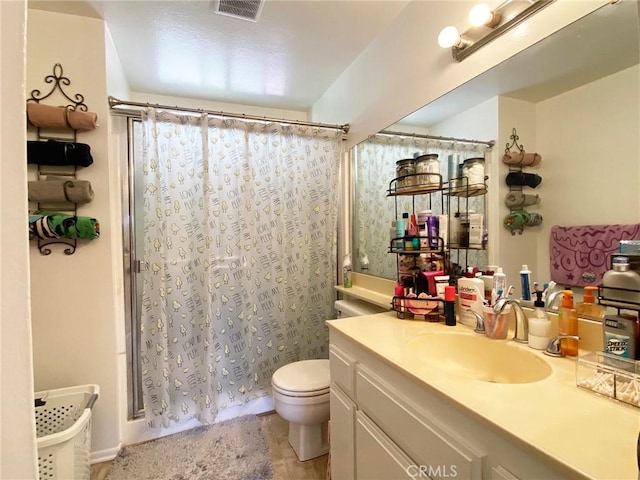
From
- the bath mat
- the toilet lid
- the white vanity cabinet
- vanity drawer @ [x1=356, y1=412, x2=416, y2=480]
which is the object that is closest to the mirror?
the white vanity cabinet

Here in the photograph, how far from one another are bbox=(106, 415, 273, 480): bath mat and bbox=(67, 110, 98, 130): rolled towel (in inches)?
69.8

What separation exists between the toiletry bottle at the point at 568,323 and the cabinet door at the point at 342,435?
706 mm

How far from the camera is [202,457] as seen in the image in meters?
1.69

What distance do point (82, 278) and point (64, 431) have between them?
28.5 inches

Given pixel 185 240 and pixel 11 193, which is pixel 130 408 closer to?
pixel 185 240

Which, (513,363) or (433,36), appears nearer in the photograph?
(513,363)

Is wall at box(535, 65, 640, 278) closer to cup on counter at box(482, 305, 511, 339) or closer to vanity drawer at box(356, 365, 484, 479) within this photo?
cup on counter at box(482, 305, 511, 339)

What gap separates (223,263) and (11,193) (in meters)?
1.70

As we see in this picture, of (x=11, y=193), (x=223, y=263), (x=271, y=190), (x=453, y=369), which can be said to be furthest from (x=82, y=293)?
(x=453, y=369)

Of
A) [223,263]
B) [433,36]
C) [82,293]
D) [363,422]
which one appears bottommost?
[363,422]

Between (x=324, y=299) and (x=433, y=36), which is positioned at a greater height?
(x=433, y=36)

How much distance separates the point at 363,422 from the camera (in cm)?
106

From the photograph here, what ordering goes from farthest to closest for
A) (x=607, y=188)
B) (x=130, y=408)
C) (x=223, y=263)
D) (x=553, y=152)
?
(x=223, y=263) → (x=130, y=408) → (x=553, y=152) → (x=607, y=188)

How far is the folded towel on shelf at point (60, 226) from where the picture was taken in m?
1.46
